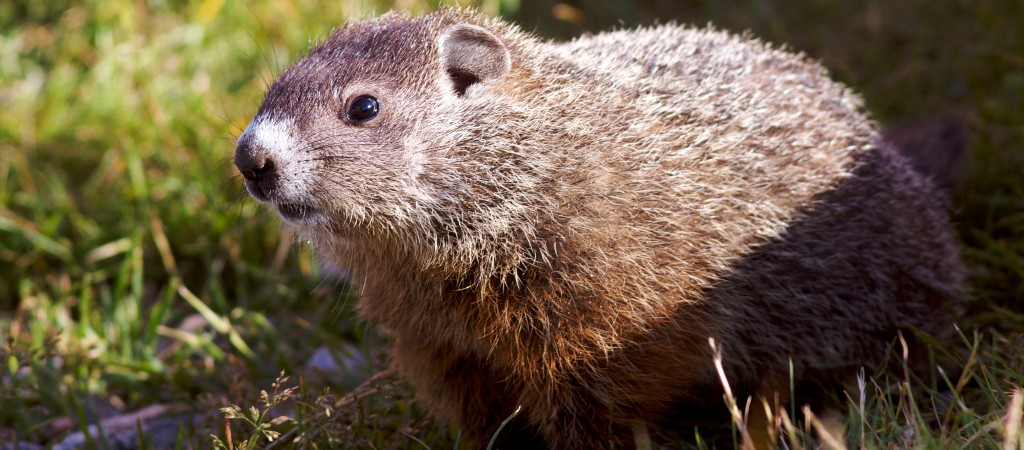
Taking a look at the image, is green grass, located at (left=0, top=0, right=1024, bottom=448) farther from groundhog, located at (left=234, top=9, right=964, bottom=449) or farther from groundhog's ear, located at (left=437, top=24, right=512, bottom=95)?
groundhog's ear, located at (left=437, top=24, right=512, bottom=95)

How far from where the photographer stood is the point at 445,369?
3574mm

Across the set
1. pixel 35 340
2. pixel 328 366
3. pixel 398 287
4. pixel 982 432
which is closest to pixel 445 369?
pixel 398 287

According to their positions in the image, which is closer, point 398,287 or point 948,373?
point 398,287

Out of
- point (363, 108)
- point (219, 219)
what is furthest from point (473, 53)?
point (219, 219)

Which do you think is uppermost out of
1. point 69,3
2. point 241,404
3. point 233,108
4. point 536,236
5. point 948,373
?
point 69,3

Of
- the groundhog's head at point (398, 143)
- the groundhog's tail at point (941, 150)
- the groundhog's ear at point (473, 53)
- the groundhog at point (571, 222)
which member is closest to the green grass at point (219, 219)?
the groundhog's tail at point (941, 150)

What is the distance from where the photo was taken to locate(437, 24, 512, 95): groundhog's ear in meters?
3.33

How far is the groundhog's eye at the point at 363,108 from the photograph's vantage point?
10.5ft

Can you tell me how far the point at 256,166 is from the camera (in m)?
3.01

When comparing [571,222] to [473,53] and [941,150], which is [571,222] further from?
[941,150]

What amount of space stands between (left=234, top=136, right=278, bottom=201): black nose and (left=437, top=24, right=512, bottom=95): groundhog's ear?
70 cm

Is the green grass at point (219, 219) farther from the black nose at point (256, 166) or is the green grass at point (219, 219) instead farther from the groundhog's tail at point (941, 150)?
the black nose at point (256, 166)

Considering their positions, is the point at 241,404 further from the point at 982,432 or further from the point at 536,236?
the point at 982,432

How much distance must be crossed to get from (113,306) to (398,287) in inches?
85.5
